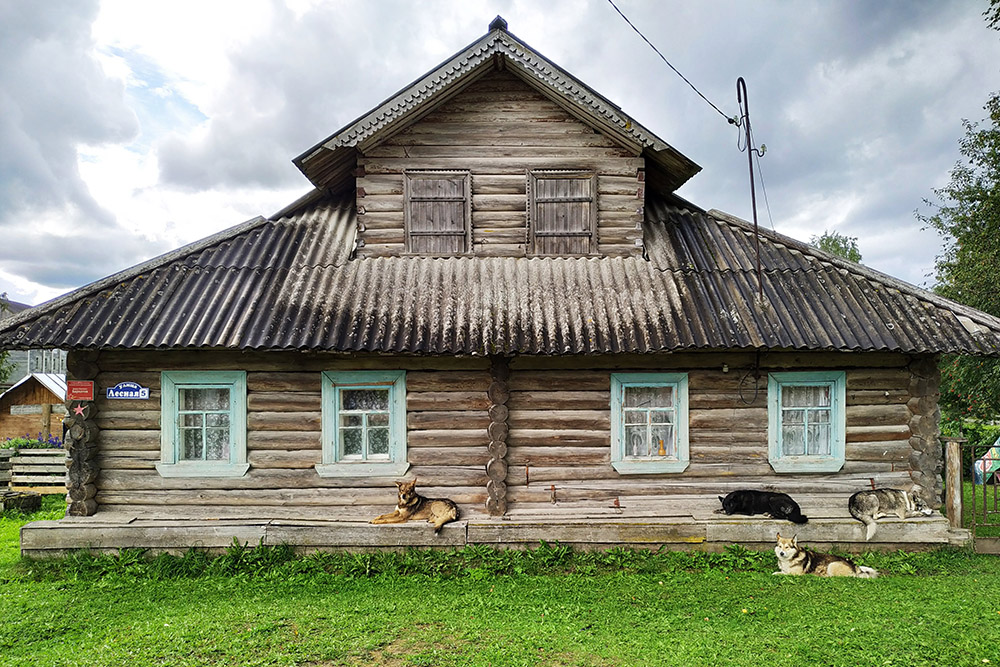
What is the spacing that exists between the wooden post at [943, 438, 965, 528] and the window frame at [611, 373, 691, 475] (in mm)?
4245

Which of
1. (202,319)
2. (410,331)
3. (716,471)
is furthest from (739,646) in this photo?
(202,319)

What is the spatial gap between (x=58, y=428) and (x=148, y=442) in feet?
65.0

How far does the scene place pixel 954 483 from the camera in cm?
833

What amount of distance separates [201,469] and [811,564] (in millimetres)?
8996

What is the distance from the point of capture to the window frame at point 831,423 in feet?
27.2

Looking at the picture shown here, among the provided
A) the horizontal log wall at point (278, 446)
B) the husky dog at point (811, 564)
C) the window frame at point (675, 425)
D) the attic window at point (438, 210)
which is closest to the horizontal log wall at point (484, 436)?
the horizontal log wall at point (278, 446)

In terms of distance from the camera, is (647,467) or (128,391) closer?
(128,391)

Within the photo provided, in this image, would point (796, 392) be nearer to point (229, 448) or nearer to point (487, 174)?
point (487, 174)

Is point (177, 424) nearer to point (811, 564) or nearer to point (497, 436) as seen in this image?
point (497, 436)

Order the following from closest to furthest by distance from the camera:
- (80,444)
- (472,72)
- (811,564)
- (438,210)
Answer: (811,564) < (80,444) < (472,72) < (438,210)

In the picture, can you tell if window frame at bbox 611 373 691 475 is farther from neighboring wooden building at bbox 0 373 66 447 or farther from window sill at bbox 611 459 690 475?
neighboring wooden building at bbox 0 373 66 447

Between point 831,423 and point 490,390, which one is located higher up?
point 490,390

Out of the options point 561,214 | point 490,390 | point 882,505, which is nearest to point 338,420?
point 490,390

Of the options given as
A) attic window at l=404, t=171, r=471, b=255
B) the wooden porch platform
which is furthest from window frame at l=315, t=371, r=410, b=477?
attic window at l=404, t=171, r=471, b=255
